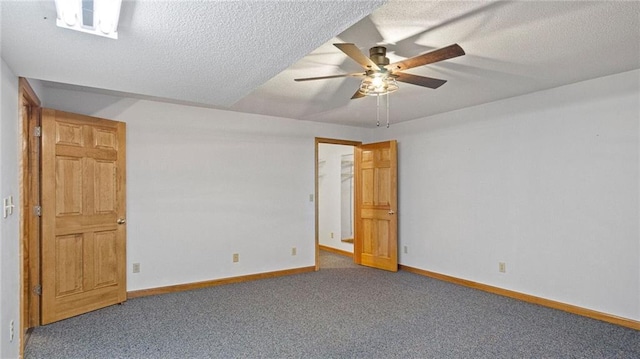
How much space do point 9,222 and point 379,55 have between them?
2.75m

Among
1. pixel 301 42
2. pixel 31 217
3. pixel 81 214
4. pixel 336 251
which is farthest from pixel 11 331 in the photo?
pixel 336 251

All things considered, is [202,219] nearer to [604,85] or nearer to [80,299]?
[80,299]

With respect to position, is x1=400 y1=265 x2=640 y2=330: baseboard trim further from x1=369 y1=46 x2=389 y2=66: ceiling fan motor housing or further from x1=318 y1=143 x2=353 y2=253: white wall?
x1=369 y1=46 x2=389 y2=66: ceiling fan motor housing

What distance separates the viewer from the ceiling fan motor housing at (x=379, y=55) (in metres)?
2.54

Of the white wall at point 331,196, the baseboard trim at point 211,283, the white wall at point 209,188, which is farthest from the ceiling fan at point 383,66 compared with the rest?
the white wall at point 331,196

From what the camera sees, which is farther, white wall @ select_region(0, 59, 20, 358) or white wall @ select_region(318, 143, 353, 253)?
white wall @ select_region(318, 143, 353, 253)

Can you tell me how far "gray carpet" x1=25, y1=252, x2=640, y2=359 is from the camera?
271cm

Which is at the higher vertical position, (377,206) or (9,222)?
(9,222)

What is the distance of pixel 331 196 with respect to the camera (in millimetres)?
7125

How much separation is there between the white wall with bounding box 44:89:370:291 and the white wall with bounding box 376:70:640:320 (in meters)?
1.88

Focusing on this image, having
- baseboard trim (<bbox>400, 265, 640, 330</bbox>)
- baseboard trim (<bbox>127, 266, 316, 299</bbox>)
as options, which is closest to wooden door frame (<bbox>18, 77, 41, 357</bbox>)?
baseboard trim (<bbox>127, 266, 316, 299</bbox>)

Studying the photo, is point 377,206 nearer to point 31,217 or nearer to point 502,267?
point 502,267

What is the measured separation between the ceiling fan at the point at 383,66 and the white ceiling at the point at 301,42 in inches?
5.1

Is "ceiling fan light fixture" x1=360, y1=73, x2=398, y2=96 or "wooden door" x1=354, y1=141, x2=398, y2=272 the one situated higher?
"ceiling fan light fixture" x1=360, y1=73, x2=398, y2=96
